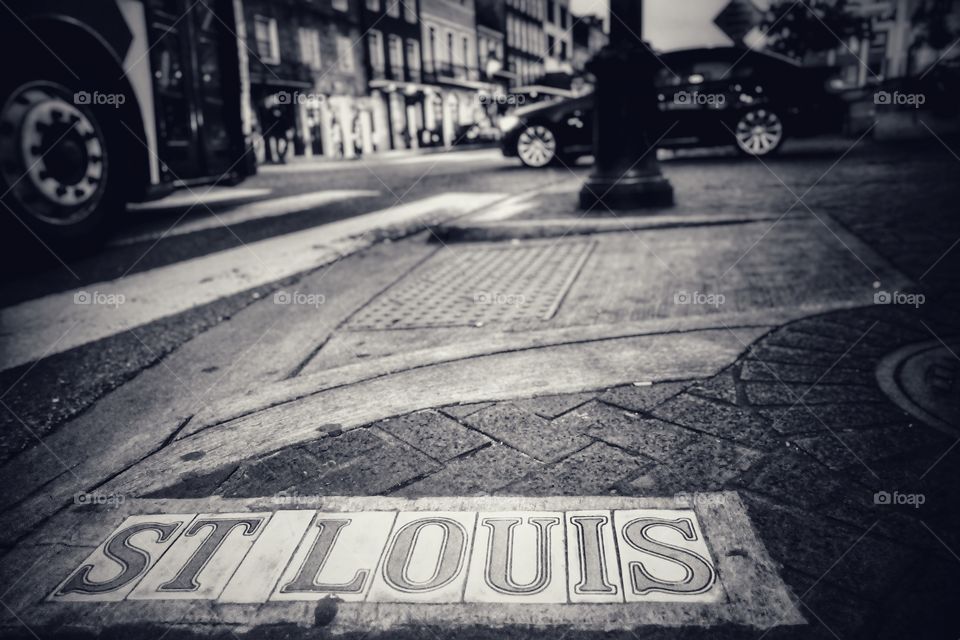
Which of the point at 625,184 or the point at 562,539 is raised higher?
the point at 625,184

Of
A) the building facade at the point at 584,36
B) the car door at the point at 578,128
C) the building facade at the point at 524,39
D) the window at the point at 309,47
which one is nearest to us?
the car door at the point at 578,128

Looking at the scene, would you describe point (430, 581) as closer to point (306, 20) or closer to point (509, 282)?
point (509, 282)

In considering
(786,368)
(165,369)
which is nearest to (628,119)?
(786,368)

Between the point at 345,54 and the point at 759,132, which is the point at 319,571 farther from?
the point at 345,54

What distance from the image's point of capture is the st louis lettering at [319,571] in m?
1.34

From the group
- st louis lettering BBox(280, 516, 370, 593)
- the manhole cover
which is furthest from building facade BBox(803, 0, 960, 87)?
st louis lettering BBox(280, 516, 370, 593)

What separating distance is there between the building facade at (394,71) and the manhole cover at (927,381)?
31.5 meters

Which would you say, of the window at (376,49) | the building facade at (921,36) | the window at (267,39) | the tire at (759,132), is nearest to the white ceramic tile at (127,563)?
the tire at (759,132)

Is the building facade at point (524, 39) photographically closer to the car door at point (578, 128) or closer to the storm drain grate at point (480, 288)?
the car door at point (578, 128)

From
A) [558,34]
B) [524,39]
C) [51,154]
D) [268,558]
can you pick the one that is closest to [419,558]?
[268,558]

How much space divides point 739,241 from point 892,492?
3065 millimetres

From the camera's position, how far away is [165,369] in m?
2.67

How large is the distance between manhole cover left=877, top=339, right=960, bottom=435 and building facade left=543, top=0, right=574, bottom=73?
59227 mm

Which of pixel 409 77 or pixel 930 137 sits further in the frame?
pixel 409 77
